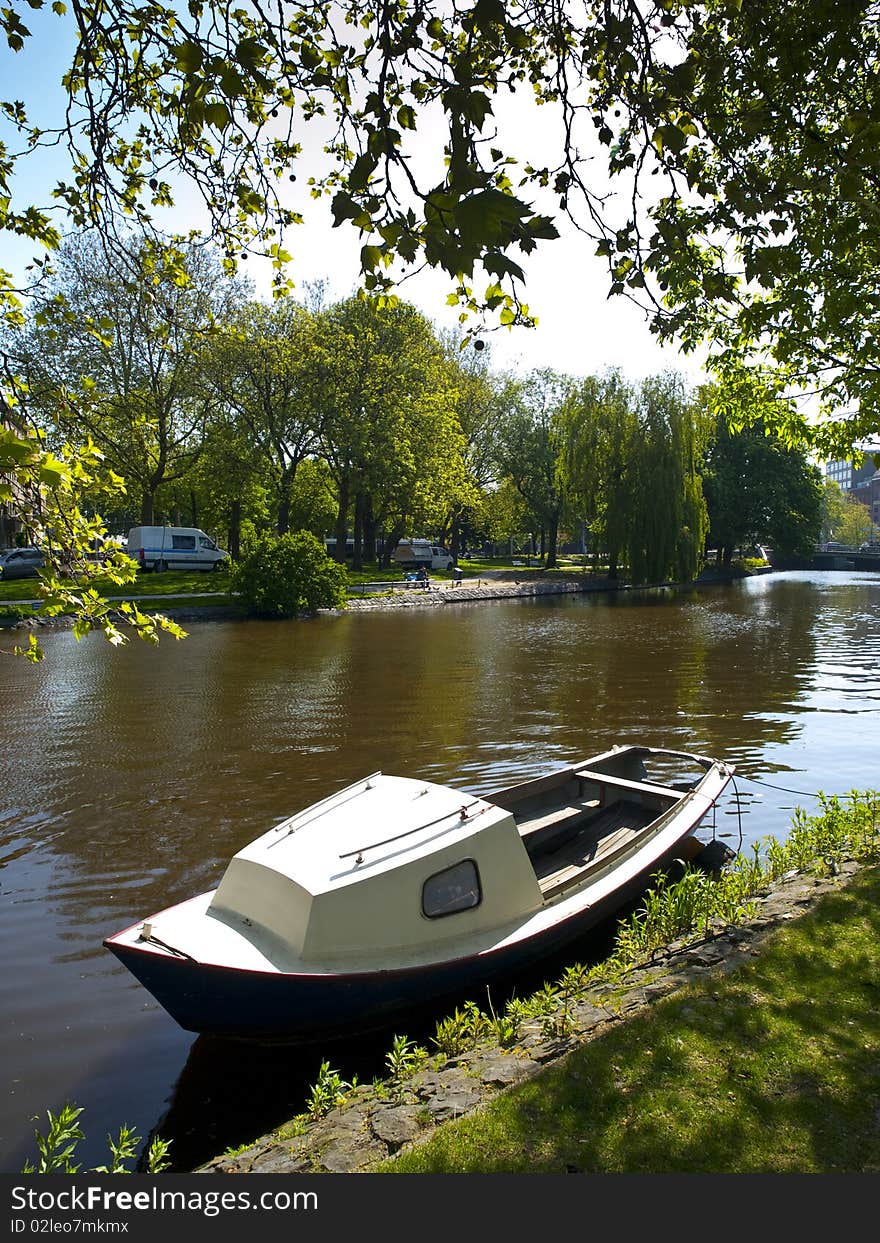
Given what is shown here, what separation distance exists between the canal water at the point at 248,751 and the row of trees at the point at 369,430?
1355cm

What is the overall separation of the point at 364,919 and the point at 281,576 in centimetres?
3135

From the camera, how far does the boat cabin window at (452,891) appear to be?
6.67 m

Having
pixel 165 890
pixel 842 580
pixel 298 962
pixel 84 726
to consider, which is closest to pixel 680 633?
pixel 84 726

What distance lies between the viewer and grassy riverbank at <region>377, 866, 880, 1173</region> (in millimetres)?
3908

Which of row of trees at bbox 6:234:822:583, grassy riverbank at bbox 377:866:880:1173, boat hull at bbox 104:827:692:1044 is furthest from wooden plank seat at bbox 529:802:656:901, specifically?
row of trees at bbox 6:234:822:583

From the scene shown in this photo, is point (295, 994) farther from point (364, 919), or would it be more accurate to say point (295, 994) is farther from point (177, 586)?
point (177, 586)

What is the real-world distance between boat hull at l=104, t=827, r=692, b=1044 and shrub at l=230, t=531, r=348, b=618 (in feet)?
102

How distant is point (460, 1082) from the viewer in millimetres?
5062

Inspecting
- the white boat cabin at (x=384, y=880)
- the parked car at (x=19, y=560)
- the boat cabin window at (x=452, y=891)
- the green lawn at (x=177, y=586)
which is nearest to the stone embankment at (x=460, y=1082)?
the white boat cabin at (x=384, y=880)

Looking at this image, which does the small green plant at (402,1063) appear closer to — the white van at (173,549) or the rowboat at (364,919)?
the rowboat at (364,919)

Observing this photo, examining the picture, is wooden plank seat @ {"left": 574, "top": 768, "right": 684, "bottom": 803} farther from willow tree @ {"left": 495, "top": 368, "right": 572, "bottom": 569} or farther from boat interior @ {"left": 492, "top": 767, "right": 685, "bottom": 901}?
willow tree @ {"left": 495, "top": 368, "right": 572, "bottom": 569}

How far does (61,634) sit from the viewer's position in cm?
3066

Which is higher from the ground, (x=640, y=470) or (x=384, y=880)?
(x=640, y=470)

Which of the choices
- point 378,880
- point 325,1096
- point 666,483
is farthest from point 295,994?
point 666,483
